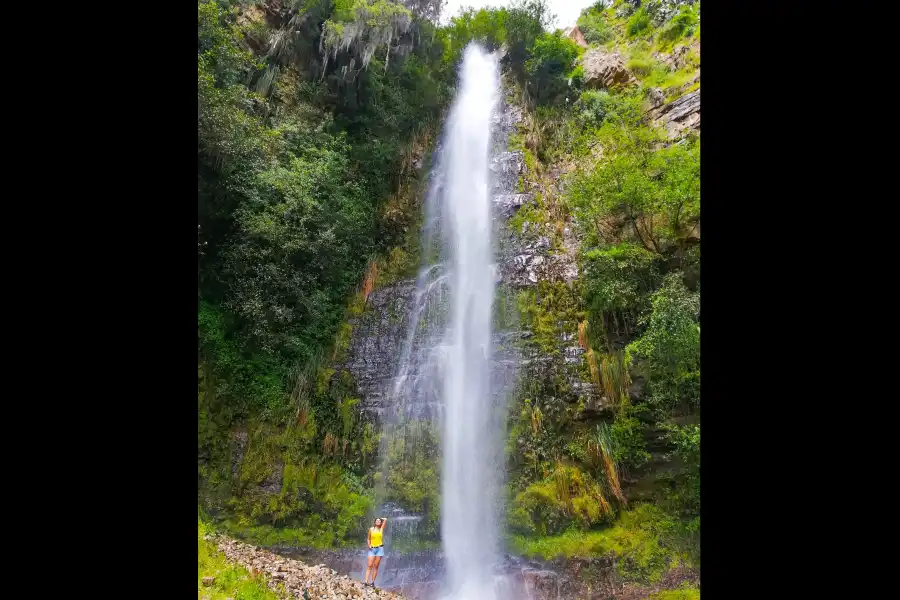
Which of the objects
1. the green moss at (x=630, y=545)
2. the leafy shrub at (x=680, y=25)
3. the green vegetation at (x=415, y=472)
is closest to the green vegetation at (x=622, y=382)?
the green moss at (x=630, y=545)

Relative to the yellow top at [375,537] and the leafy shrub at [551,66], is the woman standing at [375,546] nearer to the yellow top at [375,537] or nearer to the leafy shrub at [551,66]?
the yellow top at [375,537]

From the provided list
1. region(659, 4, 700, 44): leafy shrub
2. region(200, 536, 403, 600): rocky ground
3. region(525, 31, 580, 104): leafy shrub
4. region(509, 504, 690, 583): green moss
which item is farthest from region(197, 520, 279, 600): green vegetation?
region(659, 4, 700, 44): leafy shrub

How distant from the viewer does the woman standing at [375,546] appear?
612 centimetres

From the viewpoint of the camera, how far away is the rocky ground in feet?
18.6

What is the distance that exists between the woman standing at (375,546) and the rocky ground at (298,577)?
0.70 feet

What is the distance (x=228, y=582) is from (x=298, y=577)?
752 millimetres

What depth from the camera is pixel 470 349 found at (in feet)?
24.8

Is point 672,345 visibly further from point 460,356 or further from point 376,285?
point 376,285
